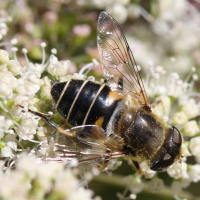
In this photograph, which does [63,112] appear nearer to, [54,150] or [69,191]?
[54,150]

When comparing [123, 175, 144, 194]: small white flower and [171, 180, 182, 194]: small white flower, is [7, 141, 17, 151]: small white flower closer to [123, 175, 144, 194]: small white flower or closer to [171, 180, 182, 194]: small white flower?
[123, 175, 144, 194]: small white flower

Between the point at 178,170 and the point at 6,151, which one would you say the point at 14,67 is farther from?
the point at 178,170

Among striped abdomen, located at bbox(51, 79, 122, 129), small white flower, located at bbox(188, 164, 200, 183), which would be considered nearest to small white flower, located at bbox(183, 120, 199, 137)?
small white flower, located at bbox(188, 164, 200, 183)

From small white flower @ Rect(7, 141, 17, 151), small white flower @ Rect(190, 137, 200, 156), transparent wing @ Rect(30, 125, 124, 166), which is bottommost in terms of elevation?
small white flower @ Rect(190, 137, 200, 156)

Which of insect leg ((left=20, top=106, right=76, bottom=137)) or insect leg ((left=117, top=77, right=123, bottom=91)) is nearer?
insect leg ((left=20, top=106, right=76, bottom=137))

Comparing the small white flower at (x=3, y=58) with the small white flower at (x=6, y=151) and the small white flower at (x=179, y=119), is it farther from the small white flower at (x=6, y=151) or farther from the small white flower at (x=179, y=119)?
the small white flower at (x=179, y=119)

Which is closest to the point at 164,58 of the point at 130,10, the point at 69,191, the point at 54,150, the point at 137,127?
the point at 130,10

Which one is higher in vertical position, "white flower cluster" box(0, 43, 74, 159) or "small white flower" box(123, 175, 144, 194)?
"white flower cluster" box(0, 43, 74, 159)
